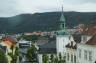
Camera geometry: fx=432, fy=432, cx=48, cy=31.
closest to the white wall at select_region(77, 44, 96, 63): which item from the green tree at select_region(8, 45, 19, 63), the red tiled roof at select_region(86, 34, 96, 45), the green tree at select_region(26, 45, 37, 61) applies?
the red tiled roof at select_region(86, 34, 96, 45)

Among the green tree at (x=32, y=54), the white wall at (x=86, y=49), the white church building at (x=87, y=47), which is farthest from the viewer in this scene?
the green tree at (x=32, y=54)

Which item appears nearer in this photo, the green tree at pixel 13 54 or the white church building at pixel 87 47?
the white church building at pixel 87 47

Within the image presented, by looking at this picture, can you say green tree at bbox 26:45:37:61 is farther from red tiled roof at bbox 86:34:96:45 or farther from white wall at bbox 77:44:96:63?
red tiled roof at bbox 86:34:96:45

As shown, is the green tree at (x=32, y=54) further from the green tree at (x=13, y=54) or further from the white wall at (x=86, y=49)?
the white wall at (x=86, y=49)

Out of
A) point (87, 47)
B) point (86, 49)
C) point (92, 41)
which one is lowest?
point (86, 49)

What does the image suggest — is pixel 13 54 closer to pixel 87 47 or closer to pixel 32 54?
pixel 32 54

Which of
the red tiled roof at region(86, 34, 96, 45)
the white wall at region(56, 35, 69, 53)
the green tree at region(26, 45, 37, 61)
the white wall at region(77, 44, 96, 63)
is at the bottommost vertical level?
the green tree at region(26, 45, 37, 61)

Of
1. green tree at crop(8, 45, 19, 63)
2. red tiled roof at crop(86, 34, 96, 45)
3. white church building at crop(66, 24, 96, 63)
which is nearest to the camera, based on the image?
red tiled roof at crop(86, 34, 96, 45)

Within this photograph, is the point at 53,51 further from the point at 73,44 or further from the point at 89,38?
the point at 89,38

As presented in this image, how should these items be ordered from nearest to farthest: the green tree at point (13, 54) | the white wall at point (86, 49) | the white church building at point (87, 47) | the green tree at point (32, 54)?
the white wall at point (86, 49)
the white church building at point (87, 47)
the green tree at point (13, 54)
the green tree at point (32, 54)

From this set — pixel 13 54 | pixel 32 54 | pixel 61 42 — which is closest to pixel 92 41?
pixel 61 42

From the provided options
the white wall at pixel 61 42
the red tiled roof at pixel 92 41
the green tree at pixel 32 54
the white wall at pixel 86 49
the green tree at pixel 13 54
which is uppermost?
the red tiled roof at pixel 92 41

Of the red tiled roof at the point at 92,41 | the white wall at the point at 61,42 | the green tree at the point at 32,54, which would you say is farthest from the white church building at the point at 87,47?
the green tree at the point at 32,54

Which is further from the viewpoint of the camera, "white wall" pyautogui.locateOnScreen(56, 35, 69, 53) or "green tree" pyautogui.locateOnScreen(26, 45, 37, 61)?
"green tree" pyautogui.locateOnScreen(26, 45, 37, 61)
